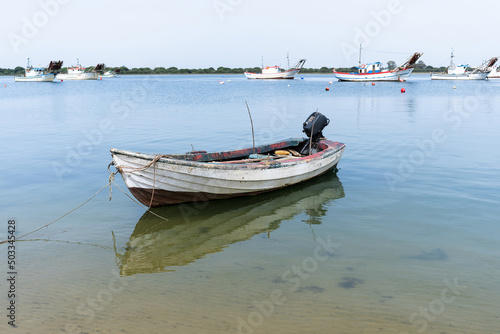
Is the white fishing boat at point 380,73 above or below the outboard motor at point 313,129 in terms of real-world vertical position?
above

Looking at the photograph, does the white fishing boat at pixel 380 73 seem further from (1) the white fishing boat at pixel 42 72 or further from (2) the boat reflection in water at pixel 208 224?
(2) the boat reflection in water at pixel 208 224

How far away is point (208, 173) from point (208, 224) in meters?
1.07

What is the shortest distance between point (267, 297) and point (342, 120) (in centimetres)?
1949

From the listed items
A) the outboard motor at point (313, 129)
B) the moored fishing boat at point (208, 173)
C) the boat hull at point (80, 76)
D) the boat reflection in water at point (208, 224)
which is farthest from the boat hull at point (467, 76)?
the boat reflection in water at point (208, 224)

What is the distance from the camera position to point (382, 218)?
27.7 ft

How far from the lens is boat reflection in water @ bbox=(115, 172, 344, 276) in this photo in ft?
22.3

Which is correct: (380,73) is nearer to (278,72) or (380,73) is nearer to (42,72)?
(278,72)

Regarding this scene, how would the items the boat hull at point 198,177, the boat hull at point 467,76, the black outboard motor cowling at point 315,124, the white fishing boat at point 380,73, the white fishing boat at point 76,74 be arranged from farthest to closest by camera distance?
the white fishing boat at point 76,74, the boat hull at point 467,76, the white fishing boat at point 380,73, the black outboard motor cowling at point 315,124, the boat hull at point 198,177

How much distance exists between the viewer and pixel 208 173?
8.47m

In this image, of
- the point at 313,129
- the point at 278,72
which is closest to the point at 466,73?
the point at 278,72

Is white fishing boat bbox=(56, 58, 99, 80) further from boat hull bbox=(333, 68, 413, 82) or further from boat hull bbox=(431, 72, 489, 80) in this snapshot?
boat hull bbox=(431, 72, 489, 80)

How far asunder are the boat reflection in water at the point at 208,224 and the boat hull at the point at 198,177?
0.25 meters

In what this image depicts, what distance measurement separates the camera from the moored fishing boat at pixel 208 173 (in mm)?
8000

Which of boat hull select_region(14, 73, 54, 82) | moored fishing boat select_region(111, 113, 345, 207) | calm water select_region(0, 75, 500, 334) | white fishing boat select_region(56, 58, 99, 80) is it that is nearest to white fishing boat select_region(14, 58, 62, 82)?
boat hull select_region(14, 73, 54, 82)
